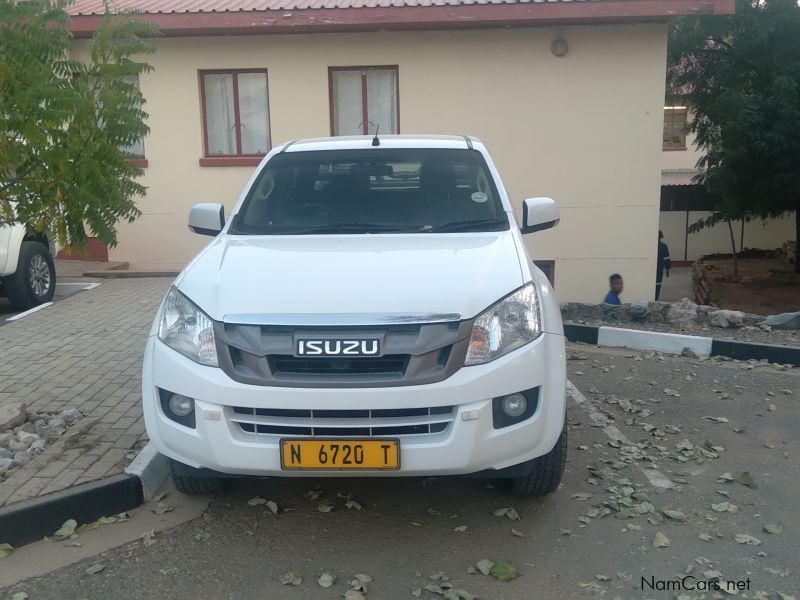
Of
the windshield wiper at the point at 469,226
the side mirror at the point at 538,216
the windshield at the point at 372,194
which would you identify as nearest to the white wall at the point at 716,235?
the side mirror at the point at 538,216

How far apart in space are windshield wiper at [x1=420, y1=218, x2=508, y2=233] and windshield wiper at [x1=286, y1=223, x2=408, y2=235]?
0.58 feet

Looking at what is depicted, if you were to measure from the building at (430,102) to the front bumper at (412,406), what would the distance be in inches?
318

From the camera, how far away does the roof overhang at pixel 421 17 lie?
1014 cm

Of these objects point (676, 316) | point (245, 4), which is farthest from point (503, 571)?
point (245, 4)

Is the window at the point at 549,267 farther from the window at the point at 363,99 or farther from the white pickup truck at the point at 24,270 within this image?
the white pickup truck at the point at 24,270

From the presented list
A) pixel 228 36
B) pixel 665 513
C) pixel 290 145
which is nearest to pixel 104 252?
pixel 228 36

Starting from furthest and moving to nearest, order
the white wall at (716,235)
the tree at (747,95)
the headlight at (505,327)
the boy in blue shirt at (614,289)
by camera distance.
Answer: the white wall at (716,235) → the tree at (747,95) → the boy in blue shirt at (614,289) → the headlight at (505,327)

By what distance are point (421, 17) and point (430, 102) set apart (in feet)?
4.07

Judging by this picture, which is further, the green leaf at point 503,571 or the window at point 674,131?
the window at point 674,131

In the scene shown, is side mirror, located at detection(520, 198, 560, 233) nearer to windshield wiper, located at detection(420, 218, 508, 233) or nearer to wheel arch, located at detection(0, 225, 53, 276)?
windshield wiper, located at detection(420, 218, 508, 233)

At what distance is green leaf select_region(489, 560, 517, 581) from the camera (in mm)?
3283

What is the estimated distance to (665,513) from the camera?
385cm

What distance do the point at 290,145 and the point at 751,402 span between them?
3.87m

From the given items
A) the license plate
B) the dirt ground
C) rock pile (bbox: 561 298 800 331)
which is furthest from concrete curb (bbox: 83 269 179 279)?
the dirt ground
